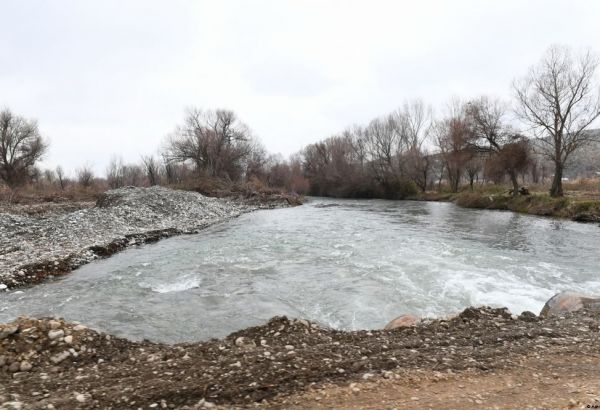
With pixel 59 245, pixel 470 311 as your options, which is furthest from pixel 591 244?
pixel 59 245

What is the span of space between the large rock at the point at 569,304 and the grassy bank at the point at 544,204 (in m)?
18.0

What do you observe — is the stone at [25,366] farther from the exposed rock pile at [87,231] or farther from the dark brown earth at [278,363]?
the exposed rock pile at [87,231]

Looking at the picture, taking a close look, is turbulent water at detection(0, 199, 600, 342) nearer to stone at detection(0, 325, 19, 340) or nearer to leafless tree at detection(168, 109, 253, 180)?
stone at detection(0, 325, 19, 340)

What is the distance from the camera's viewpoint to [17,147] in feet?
164

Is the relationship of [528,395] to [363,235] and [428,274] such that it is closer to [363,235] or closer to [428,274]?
[428,274]

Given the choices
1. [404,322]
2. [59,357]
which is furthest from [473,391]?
[59,357]

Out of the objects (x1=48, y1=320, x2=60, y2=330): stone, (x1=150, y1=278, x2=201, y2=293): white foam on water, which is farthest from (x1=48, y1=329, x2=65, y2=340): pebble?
(x1=150, y1=278, x2=201, y2=293): white foam on water

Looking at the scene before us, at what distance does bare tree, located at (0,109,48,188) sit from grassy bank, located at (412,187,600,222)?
56.8 m

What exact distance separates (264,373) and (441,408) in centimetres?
195

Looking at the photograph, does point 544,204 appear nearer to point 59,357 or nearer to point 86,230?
point 86,230

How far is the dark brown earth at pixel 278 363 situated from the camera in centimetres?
378

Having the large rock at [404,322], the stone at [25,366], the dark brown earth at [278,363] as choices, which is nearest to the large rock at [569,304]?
the dark brown earth at [278,363]

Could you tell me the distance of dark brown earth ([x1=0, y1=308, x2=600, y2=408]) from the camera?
149 inches

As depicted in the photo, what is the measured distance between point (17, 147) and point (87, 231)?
147ft
